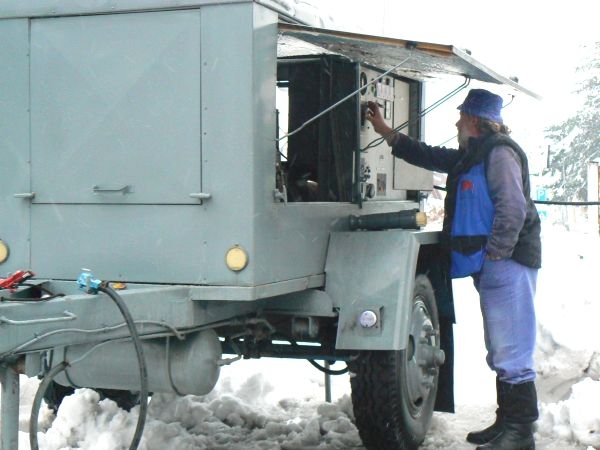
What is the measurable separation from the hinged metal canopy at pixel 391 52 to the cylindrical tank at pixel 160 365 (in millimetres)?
1513

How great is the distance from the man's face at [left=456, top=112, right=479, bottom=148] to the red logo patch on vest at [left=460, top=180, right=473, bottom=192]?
340 mm

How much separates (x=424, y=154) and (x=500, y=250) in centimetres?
90

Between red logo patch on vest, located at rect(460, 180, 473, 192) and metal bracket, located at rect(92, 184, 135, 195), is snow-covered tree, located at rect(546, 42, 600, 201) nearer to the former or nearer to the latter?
red logo patch on vest, located at rect(460, 180, 473, 192)

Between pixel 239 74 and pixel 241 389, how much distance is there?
3.20 metres

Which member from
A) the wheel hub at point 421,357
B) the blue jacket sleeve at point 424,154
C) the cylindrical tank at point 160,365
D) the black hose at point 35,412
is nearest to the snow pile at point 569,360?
the wheel hub at point 421,357

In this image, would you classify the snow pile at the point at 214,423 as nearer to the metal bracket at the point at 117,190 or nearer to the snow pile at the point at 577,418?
the snow pile at the point at 577,418

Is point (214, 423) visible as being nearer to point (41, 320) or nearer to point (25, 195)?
point (25, 195)

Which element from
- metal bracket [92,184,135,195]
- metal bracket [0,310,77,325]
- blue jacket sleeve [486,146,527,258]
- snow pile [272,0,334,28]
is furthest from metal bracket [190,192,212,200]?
blue jacket sleeve [486,146,527,258]

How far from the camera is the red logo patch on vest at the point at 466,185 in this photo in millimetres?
5629

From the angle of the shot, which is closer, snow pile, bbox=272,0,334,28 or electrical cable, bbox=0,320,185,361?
electrical cable, bbox=0,320,185,361

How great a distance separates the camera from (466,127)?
5.86 meters

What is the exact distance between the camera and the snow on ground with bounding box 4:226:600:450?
5.55 metres

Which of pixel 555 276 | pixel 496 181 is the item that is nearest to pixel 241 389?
pixel 496 181

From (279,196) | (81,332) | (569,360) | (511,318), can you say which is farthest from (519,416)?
(81,332)
